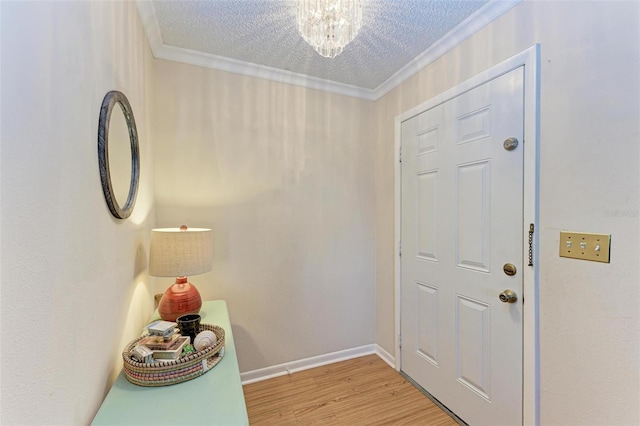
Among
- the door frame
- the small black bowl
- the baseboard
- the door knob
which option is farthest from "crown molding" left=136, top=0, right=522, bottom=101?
the baseboard

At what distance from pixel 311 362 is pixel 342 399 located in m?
0.44

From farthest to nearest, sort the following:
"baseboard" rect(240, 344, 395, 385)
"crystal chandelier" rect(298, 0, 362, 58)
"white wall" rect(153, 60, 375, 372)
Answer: "baseboard" rect(240, 344, 395, 385), "white wall" rect(153, 60, 375, 372), "crystal chandelier" rect(298, 0, 362, 58)

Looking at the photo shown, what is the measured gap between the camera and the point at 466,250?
5.44 feet

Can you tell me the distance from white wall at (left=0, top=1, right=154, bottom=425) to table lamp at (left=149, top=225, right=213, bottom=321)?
0.77ft

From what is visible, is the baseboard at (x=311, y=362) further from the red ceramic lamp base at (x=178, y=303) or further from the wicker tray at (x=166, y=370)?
the wicker tray at (x=166, y=370)

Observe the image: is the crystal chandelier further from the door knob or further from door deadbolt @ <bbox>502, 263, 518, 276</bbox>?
the door knob

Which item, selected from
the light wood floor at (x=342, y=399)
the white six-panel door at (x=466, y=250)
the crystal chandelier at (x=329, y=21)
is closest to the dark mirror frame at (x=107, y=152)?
the crystal chandelier at (x=329, y=21)

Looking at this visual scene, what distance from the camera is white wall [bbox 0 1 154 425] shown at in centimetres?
55

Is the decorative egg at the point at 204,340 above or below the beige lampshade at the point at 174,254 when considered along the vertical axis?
below

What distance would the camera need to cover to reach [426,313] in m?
1.96

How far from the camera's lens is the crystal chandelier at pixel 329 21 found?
119 cm

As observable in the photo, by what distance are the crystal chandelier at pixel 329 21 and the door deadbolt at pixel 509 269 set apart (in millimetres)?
1357

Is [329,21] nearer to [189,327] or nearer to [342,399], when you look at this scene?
[189,327]

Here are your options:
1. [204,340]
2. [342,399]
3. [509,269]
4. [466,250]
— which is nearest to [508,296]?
[509,269]
